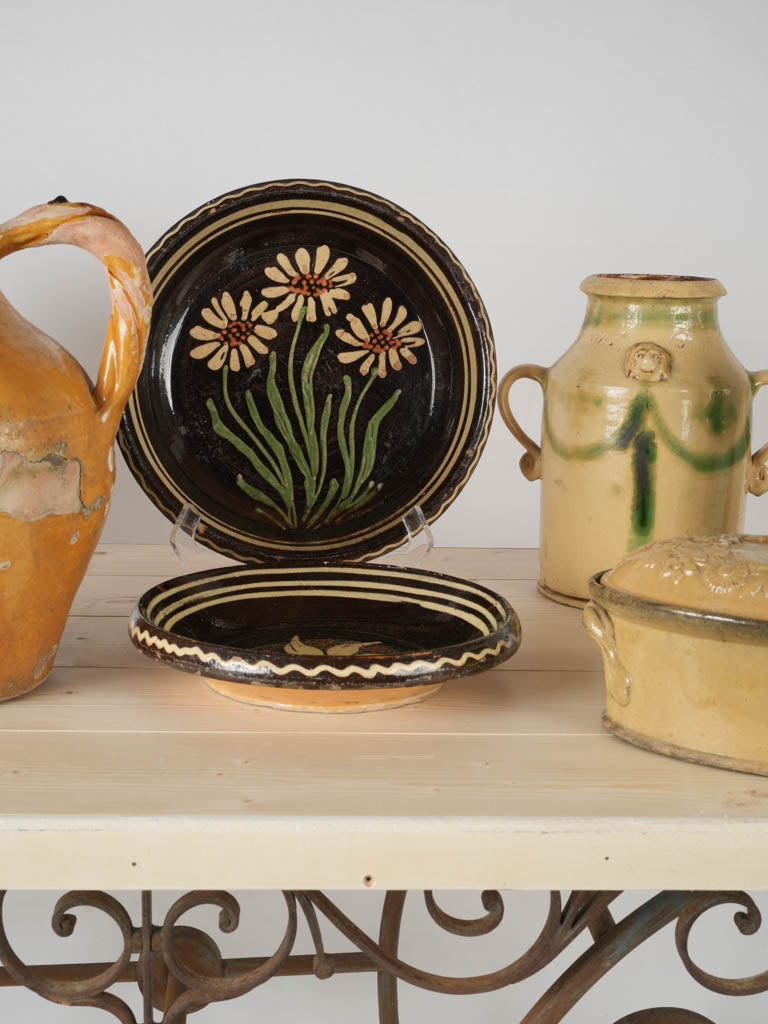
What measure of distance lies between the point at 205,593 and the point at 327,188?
38cm

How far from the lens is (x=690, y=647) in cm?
70

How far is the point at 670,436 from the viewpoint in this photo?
1010mm

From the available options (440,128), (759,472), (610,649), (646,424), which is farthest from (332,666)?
(440,128)

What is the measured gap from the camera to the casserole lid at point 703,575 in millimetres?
689

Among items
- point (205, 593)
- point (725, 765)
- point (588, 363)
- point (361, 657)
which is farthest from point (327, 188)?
point (725, 765)

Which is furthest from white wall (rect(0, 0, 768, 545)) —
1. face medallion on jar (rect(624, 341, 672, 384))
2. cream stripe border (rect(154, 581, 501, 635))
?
cream stripe border (rect(154, 581, 501, 635))

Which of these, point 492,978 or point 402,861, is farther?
point 492,978

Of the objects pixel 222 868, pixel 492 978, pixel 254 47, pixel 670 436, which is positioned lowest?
pixel 492 978

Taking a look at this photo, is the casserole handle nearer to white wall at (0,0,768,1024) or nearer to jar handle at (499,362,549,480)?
jar handle at (499,362,549,480)

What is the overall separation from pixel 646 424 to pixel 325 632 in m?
0.32

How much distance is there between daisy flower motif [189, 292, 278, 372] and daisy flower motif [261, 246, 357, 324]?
2 centimetres

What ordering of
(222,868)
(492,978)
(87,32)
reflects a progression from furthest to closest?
1. (87,32)
2. (492,978)
3. (222,868)

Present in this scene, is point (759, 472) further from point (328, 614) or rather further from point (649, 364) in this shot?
point (328, 614)

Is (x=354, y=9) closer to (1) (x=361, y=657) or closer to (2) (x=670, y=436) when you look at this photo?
(2) (x=670, y=436)
